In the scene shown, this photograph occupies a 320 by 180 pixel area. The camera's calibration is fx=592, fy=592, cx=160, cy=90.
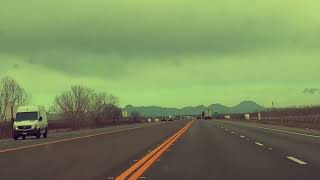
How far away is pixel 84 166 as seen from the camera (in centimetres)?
1694

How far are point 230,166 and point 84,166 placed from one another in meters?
4.15

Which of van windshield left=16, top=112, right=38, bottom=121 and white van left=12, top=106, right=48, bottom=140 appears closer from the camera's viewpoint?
white van left=12, top=106, right=48, bottom=140

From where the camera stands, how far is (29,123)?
153 ft

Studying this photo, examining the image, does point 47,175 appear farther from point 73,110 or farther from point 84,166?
point 73,110

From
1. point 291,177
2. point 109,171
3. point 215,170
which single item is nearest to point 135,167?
point 109,171

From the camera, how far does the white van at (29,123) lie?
4653 centimetres

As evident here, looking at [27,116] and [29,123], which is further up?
[27,116]

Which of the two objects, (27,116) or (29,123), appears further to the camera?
(27,116)

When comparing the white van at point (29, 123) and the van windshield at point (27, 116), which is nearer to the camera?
the white van at point (29, 123)

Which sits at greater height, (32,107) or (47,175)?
(32,107)

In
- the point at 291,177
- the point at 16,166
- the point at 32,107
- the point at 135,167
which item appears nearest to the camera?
the point at 291,177

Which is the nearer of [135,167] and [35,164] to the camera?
[135,167]

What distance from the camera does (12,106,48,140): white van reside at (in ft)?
153

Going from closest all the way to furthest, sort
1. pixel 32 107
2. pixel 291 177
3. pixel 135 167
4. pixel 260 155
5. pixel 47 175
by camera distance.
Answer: pixel 291 177, pixel 47 175, pixel 135 167, pixel 260 155, pixel 32 107
